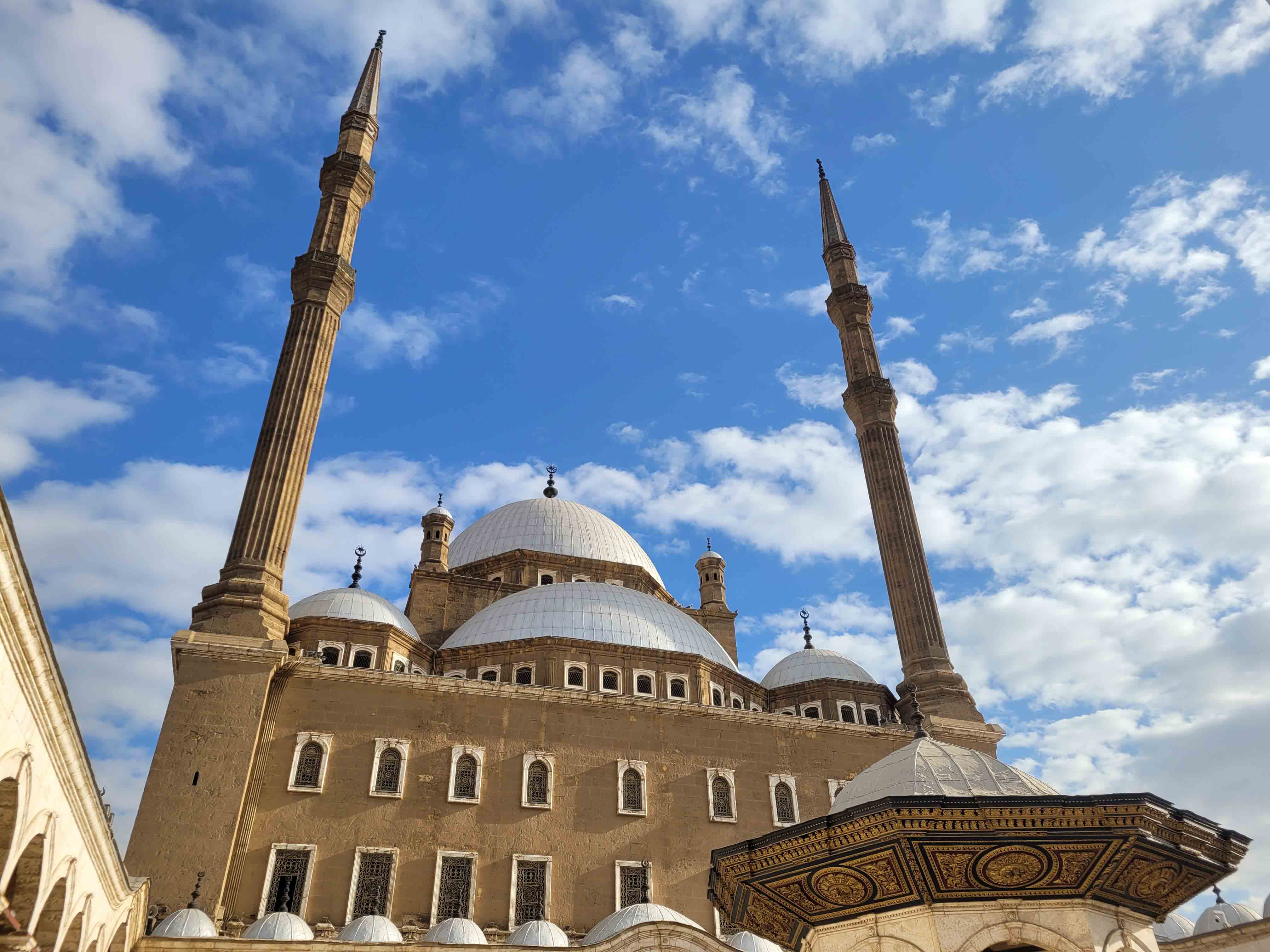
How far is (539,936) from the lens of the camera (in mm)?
13789

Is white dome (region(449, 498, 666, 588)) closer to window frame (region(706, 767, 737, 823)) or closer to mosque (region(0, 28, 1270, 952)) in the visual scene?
mosque (region(0, 28, 1270, 952))

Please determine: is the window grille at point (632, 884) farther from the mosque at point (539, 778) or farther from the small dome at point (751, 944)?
the small dome at point (751, 944)

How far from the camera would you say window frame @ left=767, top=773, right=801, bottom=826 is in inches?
707

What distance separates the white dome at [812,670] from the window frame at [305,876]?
12.9 metres

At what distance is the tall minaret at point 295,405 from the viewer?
706 inches

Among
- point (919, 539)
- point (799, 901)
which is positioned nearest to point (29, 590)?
point (799, 901)

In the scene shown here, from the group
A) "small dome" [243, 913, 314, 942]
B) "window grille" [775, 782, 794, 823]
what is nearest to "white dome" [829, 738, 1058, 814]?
"small dome" [243, 913, 314, 942]

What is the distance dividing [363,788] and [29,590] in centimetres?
1135

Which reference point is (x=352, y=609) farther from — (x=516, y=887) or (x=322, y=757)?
(x=516, y=887)

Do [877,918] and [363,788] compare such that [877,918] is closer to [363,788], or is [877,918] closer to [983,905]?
[983,905]

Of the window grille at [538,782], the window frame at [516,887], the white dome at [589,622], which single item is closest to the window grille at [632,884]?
the window frame at [516,887]

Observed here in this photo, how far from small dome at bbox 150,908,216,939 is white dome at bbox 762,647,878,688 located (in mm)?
15177

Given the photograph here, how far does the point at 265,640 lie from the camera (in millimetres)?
16922

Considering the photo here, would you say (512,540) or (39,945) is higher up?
(512,540)
